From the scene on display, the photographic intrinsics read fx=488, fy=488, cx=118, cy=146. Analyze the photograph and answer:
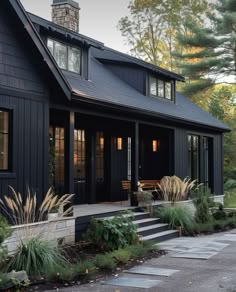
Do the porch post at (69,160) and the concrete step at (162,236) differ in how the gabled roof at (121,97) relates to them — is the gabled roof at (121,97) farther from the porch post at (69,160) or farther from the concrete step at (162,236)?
the concrete step at (162,236)

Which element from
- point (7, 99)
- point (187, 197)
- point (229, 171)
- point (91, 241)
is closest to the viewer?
point (7, 99)

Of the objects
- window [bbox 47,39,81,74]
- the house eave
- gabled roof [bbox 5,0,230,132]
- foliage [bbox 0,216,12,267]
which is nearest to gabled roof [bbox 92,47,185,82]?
gabled roof [bbox 5,0,230,132]

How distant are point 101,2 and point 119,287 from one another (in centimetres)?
1830

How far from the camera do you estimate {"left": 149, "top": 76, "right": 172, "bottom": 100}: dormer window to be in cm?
1773

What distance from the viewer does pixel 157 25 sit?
1318 inches

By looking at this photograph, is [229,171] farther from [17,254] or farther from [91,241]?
[17,254]

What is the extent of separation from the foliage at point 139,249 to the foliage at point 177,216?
105 inches

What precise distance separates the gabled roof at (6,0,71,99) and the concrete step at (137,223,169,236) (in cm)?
385

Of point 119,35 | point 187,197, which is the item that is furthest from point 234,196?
point 119,35

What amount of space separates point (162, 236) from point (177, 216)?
1.36 metres

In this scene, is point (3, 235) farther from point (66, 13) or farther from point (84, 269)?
point (66, 13)

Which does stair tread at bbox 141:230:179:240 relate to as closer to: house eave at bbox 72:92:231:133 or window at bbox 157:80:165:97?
house eave at bbox 72:92:231:133

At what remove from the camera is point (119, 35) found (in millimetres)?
34750

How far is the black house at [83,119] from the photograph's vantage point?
937 centimetres
